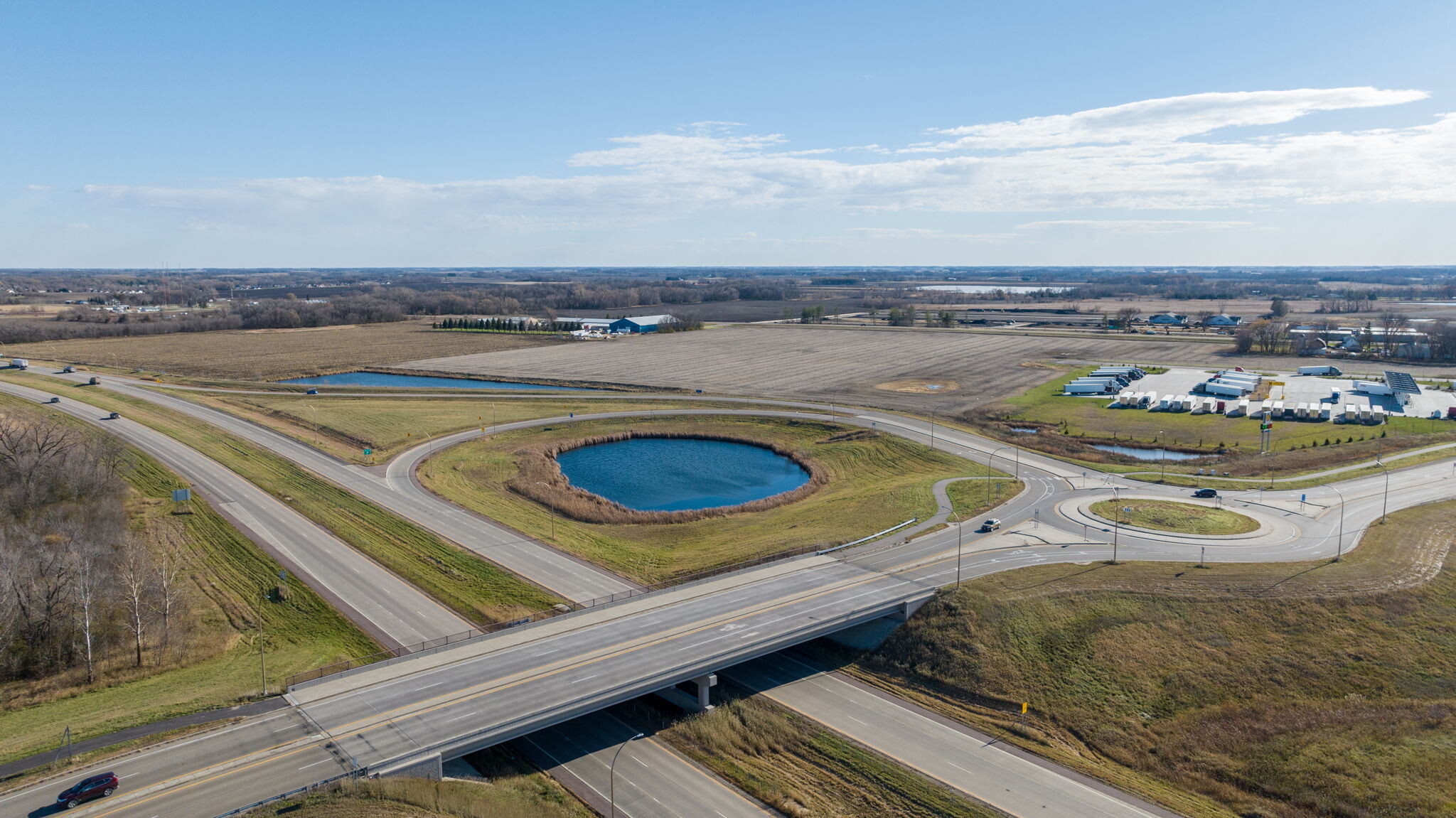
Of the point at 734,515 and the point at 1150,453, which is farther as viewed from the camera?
the point at 1150,453

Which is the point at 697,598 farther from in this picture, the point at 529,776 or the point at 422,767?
the point at 422,767

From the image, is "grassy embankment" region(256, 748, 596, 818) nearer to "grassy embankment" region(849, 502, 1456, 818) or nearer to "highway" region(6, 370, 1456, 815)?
"highway" region(6, 370, 1456, 815)

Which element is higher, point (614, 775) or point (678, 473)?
point (678, 473)

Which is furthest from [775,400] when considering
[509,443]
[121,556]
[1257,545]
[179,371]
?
[179,371]

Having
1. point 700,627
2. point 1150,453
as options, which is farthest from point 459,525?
point 1150,453

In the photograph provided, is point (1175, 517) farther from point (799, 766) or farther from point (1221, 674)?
point (799, 766)

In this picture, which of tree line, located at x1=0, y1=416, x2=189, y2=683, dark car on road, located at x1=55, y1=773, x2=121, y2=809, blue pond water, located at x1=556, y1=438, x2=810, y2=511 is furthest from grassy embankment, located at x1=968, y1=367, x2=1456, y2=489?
tree line, located at x1=0, y1=416, x2=189, y2=683

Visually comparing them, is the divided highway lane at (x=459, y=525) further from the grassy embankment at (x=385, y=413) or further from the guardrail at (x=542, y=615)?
the grassy embankment at (x=385, y=413)
